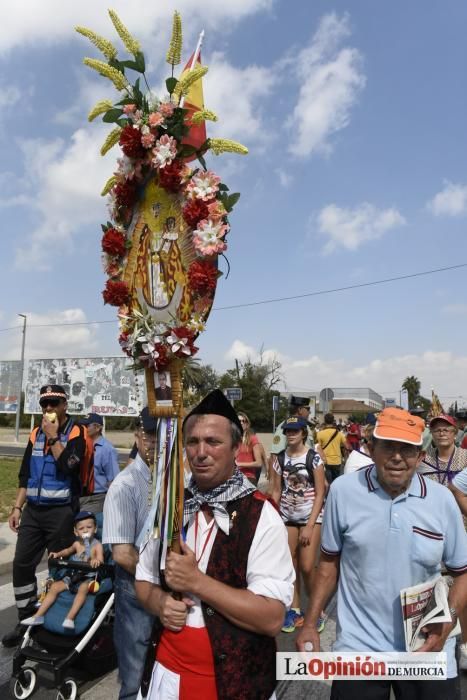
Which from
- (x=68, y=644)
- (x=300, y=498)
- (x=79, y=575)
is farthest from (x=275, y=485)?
(x=68, y=644)

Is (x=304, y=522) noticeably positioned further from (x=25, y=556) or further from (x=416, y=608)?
(x=416, y=608)

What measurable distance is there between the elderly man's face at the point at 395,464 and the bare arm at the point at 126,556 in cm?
143

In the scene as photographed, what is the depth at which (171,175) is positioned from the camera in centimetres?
266

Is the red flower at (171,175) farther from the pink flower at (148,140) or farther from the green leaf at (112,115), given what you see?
the green leaf at (112,115)

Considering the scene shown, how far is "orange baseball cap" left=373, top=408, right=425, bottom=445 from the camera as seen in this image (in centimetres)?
271

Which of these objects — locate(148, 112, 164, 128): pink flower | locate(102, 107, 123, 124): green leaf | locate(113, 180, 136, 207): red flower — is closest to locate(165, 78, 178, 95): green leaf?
locate(148, 112, 164, 128): pink flower

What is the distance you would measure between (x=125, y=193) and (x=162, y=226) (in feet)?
0.93

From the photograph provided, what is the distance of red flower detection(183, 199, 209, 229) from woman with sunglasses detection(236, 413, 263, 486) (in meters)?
5.73

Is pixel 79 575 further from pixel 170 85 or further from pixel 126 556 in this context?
pixel 170 85

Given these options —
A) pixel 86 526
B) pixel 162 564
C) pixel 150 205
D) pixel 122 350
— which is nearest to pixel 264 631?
pixel 162 564

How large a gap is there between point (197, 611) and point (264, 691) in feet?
1.27

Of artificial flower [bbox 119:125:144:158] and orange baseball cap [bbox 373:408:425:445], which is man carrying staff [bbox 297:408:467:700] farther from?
artificial flower [bbox 119:125:144:158]

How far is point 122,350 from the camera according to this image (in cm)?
274

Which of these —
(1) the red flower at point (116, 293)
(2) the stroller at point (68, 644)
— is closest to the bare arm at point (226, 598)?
(1) the red flower at point (116, 293)
